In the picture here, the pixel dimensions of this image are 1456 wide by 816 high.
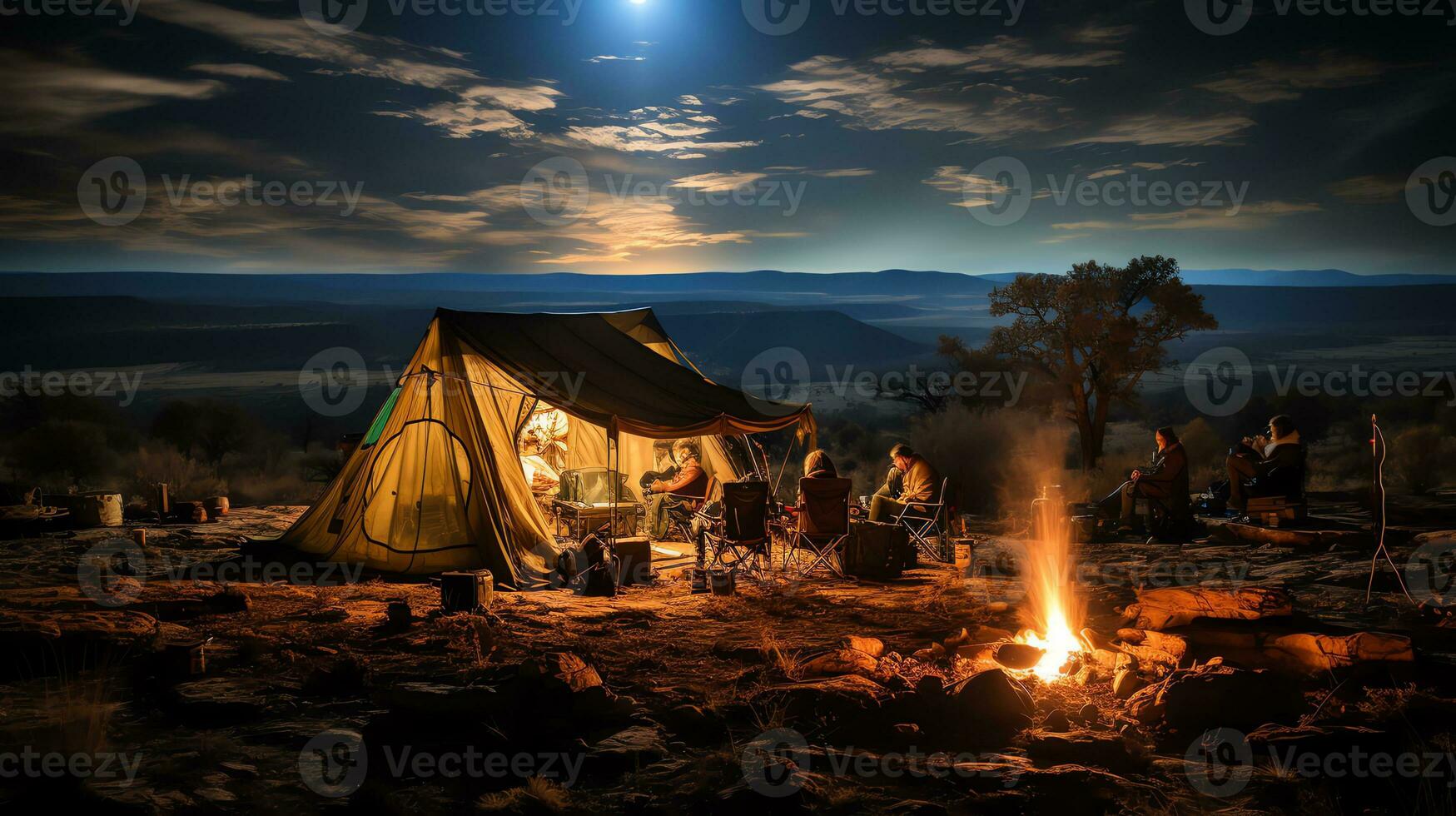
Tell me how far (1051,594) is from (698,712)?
3.46 meters

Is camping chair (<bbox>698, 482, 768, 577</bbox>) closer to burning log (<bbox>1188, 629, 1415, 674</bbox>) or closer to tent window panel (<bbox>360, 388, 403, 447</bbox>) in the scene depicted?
tent window panel (<bbox>360, 388, 403, 447</bbox>)

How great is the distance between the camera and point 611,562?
7.81m

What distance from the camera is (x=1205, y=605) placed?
18.1 ft

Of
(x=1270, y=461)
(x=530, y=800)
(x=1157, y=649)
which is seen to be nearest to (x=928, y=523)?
(x=1157, y=649)

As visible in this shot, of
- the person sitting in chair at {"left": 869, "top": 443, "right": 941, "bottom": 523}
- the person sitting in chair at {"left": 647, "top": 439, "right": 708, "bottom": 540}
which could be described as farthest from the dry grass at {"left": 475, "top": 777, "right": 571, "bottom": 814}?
the person sitting in chair at {"left": 869, "top": 443, "right": 941, "bottom": 523}

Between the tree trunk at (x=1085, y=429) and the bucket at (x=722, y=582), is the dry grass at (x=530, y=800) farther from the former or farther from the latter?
the tree trunk at (x=1085, y=429)

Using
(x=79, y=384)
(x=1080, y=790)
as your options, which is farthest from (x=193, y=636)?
(x=79, y=384)

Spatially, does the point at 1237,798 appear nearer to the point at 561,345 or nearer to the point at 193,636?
the point at 193,636

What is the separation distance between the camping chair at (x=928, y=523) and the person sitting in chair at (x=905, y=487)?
0.20 ft

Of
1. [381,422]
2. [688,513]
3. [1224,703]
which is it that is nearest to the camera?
[1224,703]

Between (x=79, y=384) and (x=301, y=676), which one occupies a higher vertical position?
(x=79, y=384)

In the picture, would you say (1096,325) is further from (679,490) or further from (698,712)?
(698,712)

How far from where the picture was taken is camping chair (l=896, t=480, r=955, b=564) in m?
8.66

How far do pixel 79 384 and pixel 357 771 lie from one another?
26168mm
